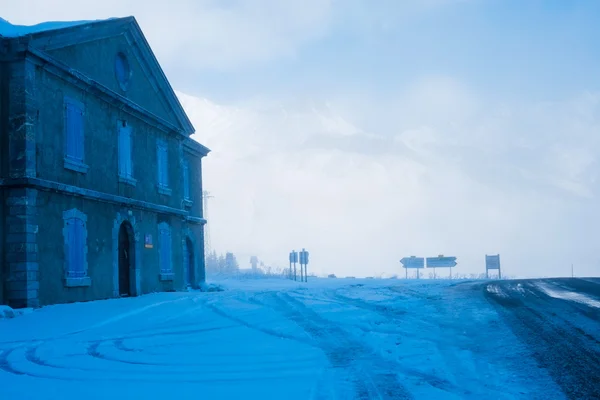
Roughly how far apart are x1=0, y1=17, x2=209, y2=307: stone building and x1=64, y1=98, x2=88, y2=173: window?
0.12 feet

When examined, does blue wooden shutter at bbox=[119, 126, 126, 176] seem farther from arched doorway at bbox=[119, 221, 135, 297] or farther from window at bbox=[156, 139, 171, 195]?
window at bbox=[156, 139, 171, 195]

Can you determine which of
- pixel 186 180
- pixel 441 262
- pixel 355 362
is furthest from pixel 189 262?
pixel 355 362

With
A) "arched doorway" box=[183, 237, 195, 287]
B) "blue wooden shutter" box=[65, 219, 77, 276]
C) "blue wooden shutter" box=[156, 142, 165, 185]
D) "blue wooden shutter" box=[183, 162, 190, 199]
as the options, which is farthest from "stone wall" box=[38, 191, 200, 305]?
"blue wooden shutter" box=[183, 162, 190, 199]

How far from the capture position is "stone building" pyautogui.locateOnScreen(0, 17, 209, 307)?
14.5m

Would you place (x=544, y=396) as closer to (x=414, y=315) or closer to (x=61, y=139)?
(x=414, y=315)

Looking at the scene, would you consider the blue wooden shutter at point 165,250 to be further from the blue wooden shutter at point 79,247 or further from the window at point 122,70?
the window at point 122,70

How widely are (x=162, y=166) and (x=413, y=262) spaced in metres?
21.1

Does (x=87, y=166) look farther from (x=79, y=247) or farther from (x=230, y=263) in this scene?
(x=230, y=263)

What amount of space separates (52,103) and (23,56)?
61.2 inches

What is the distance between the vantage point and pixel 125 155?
19766 millimetres

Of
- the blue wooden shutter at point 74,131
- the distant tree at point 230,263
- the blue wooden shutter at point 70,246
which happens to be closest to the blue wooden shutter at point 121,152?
the blue wooden shutter at point 74,131

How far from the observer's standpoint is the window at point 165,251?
22266mm

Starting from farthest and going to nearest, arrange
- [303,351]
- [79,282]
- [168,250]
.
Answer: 1. [168,250]
2. [79,282]
3. [303,351]

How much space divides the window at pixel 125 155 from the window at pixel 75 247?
287 cm
